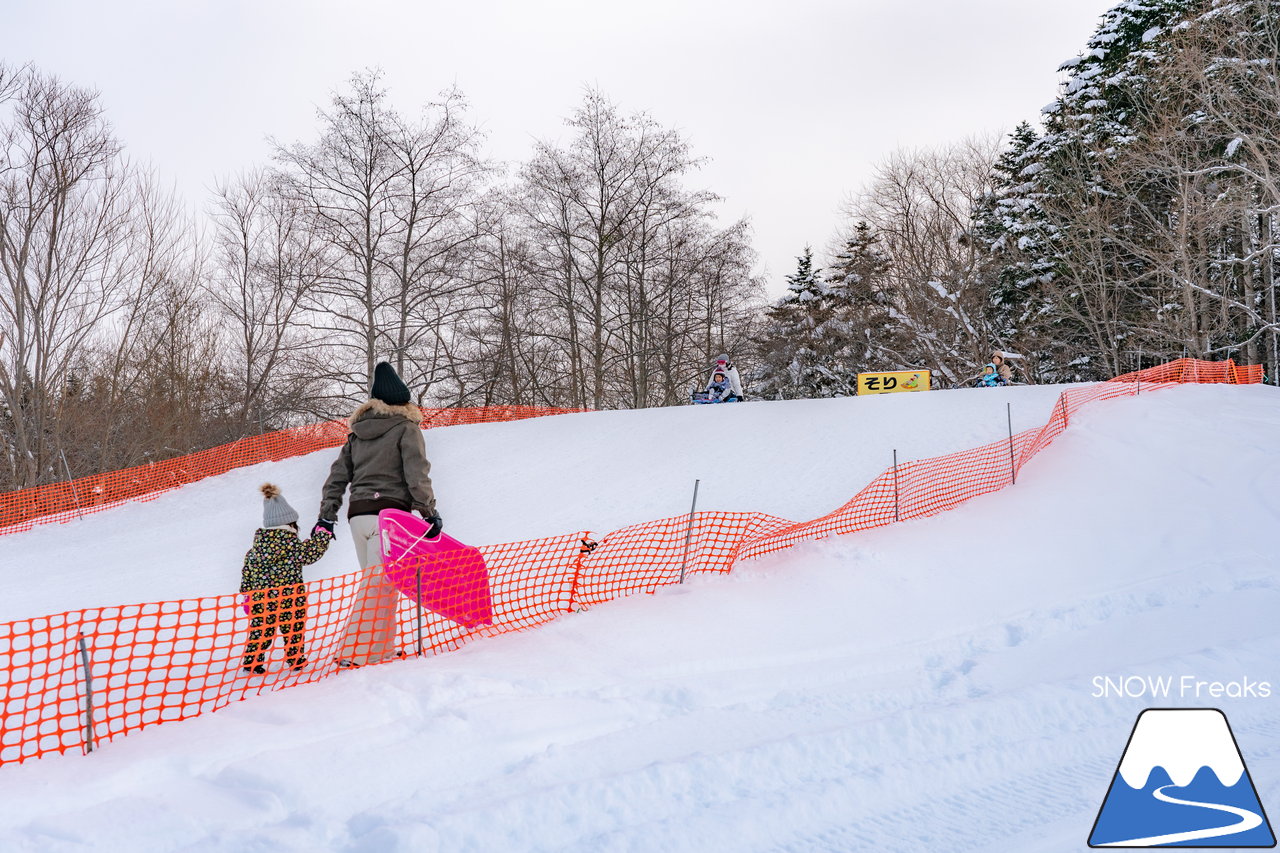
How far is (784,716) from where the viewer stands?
15.2ft

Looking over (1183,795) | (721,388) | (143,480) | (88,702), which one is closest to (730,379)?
(721,388)

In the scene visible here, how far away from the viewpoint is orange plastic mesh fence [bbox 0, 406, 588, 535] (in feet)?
55.5

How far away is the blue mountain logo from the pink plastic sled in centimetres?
393

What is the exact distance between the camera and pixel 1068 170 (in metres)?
34.9

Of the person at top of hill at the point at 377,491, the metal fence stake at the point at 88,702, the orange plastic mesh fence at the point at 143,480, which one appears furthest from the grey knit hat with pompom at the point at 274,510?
the orange plastic mesh fence at the point at 143,480

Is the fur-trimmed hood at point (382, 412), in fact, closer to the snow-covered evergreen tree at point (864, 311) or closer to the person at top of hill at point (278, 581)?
the person at top of hill at point (278, 581)

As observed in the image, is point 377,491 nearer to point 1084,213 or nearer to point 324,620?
point 324,620

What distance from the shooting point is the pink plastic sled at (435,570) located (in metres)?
5.64

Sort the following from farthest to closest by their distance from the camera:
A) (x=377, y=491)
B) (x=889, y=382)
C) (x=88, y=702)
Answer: (x=889, y=382) < (x=377, y=491) < (x=88, y=702)

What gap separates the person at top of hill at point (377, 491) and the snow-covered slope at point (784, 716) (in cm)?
38

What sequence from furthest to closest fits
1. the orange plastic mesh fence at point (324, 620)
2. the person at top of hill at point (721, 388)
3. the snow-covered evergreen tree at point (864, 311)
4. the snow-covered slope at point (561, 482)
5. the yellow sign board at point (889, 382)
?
the snow-covered evergreen tree at point (864, 311) < the yellow sign board at point (889, 382) < the person at top of hill at point (721, 388) < the snow-covered slope at point (561, 482) < the orange plastic mesh fence at point (324, 620)

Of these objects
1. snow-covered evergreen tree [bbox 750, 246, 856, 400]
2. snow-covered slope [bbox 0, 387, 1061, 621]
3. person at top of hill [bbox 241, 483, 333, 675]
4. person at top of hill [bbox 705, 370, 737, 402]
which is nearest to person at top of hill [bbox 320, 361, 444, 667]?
person at top of hill [bbox 241, 483, 333, 675]

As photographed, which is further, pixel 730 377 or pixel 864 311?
pixel 864 311

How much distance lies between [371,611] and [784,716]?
104 inches
